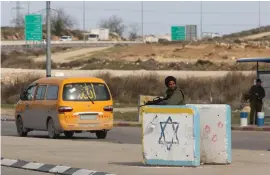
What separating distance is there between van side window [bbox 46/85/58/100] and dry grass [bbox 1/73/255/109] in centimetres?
2433

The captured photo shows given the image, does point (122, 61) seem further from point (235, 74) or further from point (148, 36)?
point (148, 36)

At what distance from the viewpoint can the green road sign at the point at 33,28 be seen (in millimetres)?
70500

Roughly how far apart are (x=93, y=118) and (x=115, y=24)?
538 feet

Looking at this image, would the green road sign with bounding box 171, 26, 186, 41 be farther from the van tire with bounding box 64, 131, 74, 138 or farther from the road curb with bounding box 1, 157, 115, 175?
the road curb with bounding box 1, 157, 115, 175

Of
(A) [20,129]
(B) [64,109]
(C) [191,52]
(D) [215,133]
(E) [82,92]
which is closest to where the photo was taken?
(D) [215,133]

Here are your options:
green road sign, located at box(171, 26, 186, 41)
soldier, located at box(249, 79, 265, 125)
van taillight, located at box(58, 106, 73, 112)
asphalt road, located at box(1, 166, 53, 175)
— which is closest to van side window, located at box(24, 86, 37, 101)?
van taillight, located at box(58, 106, 73, 112)

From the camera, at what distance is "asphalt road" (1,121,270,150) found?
22281 millimetres

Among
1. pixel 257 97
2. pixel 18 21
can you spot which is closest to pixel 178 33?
pixel 18 21

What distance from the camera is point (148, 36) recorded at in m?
178

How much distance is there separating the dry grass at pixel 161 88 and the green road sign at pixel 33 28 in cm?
1387

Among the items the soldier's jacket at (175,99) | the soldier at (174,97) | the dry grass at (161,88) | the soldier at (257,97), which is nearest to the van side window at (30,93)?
the soldier at (257,97)

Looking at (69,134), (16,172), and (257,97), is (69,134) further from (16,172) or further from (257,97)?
(257,97)

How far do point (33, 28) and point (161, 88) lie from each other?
68.7 ft

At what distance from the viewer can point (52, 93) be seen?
24141 millimetres
